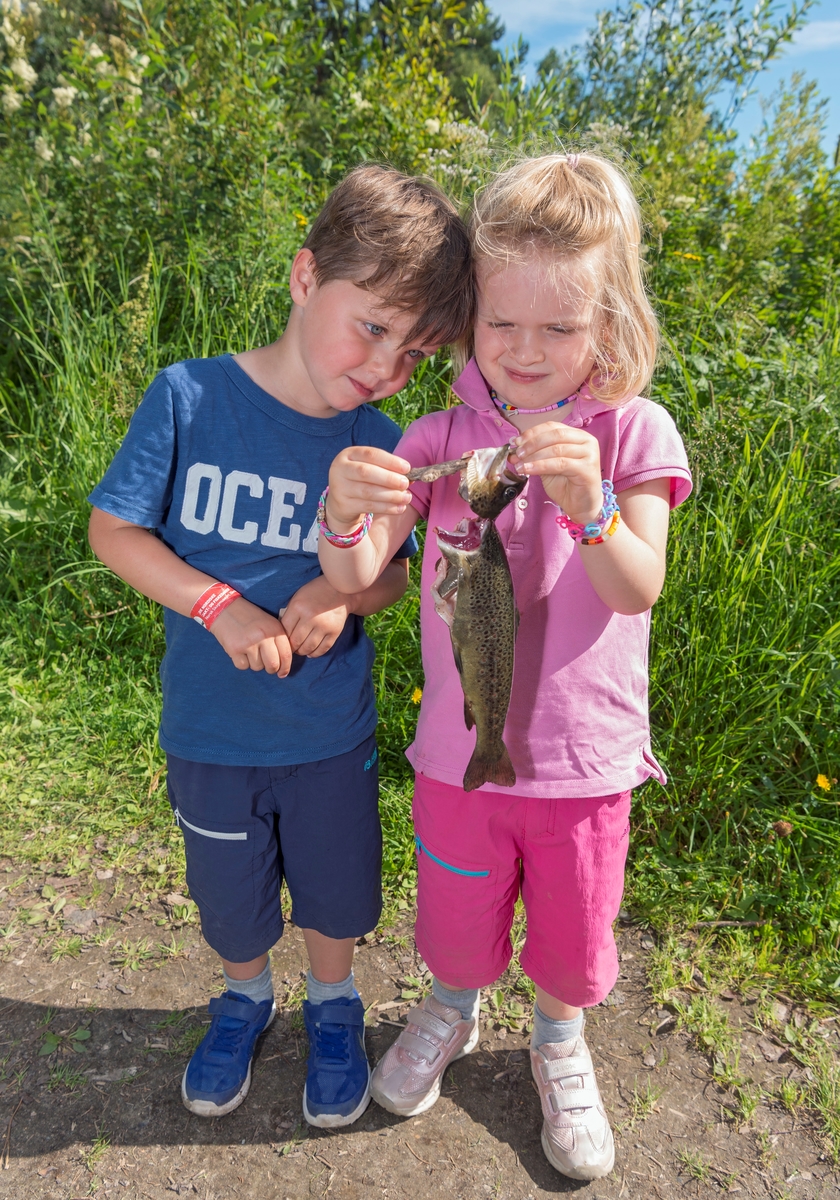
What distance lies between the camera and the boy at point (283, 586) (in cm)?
202

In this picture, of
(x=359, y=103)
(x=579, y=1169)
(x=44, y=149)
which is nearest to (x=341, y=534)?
(x=579, y=1169)

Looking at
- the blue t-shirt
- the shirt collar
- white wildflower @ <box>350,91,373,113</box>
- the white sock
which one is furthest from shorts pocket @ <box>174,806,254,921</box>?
white wildflower @ <box>350,91,373,113</box>

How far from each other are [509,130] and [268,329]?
5.69 ft

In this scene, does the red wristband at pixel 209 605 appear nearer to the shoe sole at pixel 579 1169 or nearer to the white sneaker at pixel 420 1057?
the white sneaker at pixel 420 1057

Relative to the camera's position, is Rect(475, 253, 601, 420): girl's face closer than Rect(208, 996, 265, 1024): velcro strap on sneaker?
Yes

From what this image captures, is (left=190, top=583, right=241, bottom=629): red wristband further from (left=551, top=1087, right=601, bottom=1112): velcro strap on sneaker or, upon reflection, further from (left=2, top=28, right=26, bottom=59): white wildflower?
(left=2, top=28, right=26, bottom=59): white wildflower

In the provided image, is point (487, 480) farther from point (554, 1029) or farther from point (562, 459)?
point (554, 1029)

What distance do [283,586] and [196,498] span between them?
33cm

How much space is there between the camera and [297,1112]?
2.41m

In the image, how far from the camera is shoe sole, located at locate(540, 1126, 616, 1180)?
2219mm

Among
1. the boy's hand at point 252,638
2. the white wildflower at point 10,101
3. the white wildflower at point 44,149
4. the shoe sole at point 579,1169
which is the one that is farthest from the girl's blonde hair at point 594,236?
the white wildflower at point 10,101

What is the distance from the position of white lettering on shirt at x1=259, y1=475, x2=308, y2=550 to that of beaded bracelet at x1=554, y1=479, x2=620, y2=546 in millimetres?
773

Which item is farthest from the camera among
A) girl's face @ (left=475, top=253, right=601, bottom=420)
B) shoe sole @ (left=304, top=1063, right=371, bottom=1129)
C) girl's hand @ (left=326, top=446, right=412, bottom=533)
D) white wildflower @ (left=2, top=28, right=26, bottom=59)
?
white wildflower @ (left=2, top=28, right=26, bottom=59)

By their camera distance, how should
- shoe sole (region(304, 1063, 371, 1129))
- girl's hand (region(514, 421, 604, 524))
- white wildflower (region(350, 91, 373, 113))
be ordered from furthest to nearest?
white wildflower (region(350, 91, 373, 113)) → shoe sole (region(304, 1063, 371, 1129)) → girl's hand (region(514, 421, 604, 524))
